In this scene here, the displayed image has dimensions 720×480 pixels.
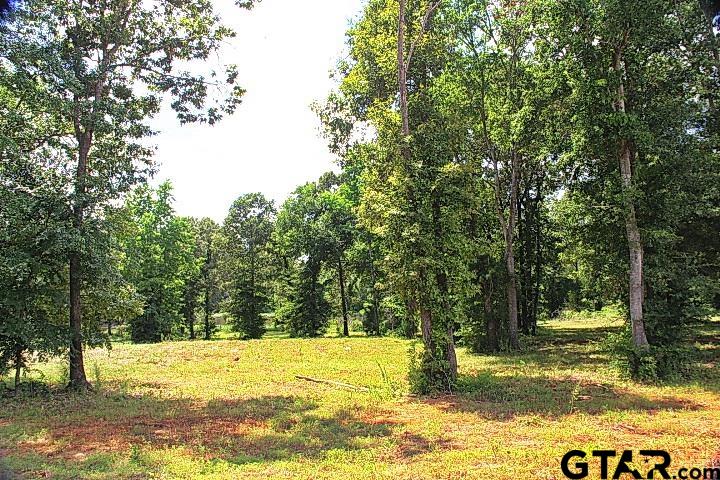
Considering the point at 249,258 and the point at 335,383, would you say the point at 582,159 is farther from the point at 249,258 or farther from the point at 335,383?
the point at 249,258

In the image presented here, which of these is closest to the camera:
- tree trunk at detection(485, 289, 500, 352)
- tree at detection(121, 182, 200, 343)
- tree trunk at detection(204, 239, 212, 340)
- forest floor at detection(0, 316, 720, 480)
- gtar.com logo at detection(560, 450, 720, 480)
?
gtar.com logo at detection(560, 450, 720, 480)

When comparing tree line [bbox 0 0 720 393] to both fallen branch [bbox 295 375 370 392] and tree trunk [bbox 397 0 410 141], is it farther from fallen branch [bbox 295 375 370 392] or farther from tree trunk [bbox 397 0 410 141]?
fallen branch [bbox 295 375 370 392]

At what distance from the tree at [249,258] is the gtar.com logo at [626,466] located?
3758 cm

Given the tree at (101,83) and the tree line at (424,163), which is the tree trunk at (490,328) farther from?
the tree at (101,83)

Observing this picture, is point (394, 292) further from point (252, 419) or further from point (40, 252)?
point (40, 252)

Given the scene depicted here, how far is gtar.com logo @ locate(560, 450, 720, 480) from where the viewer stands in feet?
18.7

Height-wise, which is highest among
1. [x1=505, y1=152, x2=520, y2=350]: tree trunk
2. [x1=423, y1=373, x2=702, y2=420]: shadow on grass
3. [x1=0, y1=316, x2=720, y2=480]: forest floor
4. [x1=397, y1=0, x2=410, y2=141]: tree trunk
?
[x1=397, y1=0, x2=410, y2=141]: tree trunk

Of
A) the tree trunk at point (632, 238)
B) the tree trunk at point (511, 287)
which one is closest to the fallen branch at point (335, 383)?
the tree trunk at point (632, 238)

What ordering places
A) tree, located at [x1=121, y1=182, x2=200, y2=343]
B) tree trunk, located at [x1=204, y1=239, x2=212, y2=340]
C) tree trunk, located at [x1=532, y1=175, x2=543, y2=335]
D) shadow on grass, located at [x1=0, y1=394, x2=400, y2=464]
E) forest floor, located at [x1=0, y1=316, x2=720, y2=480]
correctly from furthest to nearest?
tree trunk, located at [x1=204, y1=239, x2=212, y2=340] < tree, located at [x1=121, y1=182, x2=200, y2=343] < tree trunk, located at [x1=532, y1=175, x2=543, y2=335] < shadow on grass, located at [x1=0, y1=394, x2=400, y2=464] < forest floor, located at [x1=0, y1=316, x2=720, y2=480]

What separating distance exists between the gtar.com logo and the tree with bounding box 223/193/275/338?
123ft

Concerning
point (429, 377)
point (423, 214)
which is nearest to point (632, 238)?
point (423, 214)

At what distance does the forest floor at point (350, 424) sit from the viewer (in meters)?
6.77

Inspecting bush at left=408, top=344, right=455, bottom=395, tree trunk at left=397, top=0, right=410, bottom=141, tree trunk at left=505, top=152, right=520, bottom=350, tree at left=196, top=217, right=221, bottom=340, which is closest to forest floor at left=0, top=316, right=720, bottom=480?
bush at left=408, top=344, right=455, bottom=395

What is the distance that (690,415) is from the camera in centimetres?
909
